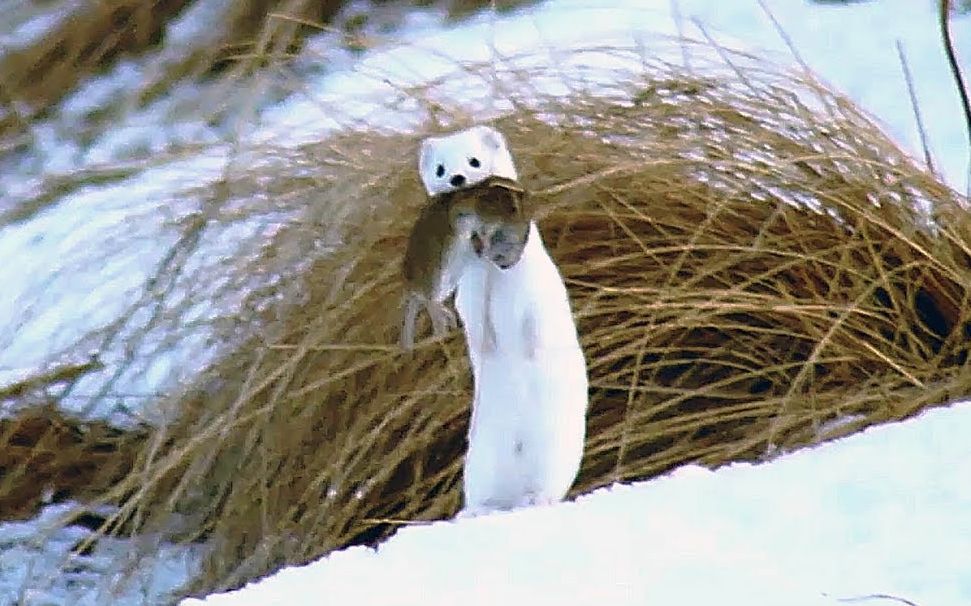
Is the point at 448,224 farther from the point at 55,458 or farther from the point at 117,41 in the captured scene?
the point at 117,41

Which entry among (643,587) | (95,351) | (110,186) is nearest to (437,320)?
(643,587)

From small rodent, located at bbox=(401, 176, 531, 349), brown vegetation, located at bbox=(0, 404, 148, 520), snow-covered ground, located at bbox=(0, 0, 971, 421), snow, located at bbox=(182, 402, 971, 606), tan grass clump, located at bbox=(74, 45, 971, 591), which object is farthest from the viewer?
brown vegetation, located at bbox=(0, 404, 148, 520)

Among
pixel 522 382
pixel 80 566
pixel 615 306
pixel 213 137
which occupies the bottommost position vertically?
pixel 80 566

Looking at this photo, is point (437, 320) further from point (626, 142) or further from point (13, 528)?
point (13, 528)

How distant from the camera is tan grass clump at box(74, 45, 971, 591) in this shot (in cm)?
208

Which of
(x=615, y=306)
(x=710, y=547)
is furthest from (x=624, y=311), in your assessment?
(x=710, y=547)

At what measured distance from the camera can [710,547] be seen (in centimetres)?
100

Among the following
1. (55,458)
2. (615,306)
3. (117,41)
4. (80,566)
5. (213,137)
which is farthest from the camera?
(117,41)

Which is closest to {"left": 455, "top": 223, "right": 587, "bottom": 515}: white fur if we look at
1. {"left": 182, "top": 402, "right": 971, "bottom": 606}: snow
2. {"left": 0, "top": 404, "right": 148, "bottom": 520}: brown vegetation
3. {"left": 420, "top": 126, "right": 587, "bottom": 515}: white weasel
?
{"left": 420, "top": 126, "right": 587, "bottom": 515}: white weasel

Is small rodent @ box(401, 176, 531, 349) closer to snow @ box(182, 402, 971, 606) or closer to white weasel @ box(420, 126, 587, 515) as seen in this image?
white weasel @ box(420, 126, 587, 515)

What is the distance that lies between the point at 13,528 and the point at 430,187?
1251 millimetres

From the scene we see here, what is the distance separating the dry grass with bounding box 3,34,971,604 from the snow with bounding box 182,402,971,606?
36.4 inches

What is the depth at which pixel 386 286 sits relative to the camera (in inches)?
86.2

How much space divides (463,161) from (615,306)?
29.8 inches
